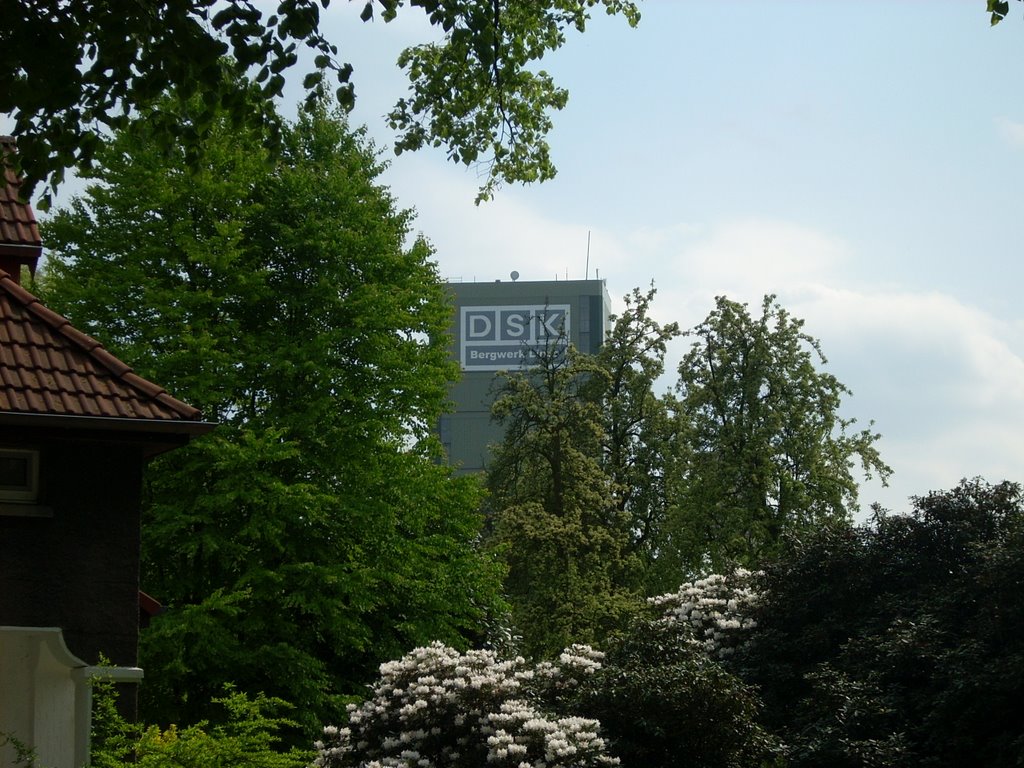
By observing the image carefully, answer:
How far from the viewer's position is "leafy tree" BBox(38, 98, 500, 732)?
2603 cm

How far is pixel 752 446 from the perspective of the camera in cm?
3981

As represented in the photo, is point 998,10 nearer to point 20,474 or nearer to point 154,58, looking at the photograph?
point 154,58

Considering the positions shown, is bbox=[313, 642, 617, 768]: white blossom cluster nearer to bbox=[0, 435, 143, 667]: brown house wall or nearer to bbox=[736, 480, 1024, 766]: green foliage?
bbox=[736, 480, 1024, 766]: green foliage

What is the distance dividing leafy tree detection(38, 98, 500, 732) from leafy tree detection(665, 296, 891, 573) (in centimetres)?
1023

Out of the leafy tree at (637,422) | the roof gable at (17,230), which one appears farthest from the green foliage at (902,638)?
the leafy tree at (637,422)

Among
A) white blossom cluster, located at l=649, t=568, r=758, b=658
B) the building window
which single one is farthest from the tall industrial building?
Answer: the building window

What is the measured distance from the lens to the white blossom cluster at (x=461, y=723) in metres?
18.0

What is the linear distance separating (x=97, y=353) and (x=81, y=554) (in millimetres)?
2080

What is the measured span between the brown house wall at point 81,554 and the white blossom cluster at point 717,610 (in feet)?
34.9

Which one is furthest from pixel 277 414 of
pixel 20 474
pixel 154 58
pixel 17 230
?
pixel 154 58

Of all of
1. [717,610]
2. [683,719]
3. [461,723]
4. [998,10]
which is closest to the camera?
[998,10]

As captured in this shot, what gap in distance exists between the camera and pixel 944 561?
22234mm

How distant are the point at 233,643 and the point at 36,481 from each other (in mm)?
11917

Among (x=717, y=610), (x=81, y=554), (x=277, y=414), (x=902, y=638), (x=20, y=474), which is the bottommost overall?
(x=902, y=638)
